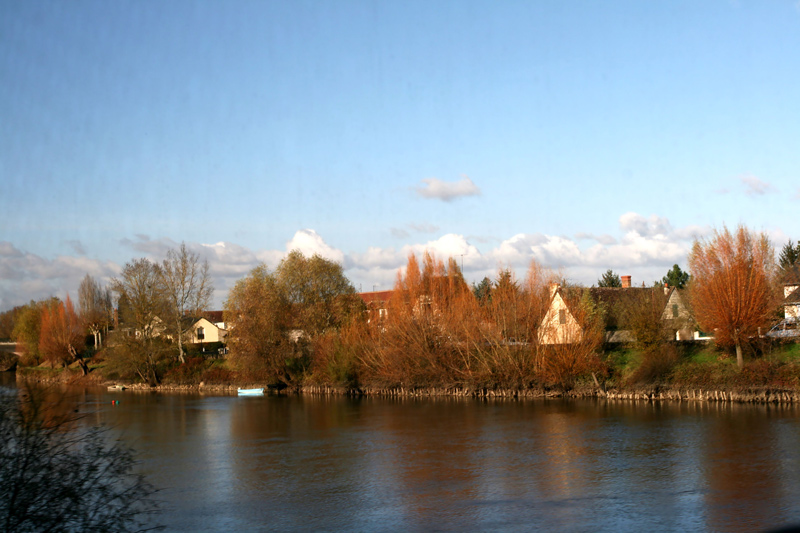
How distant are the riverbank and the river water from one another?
3.62 ft

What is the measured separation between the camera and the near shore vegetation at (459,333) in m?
31.7

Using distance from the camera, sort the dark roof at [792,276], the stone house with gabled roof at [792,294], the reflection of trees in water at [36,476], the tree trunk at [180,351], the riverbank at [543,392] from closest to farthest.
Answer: the reflection of trees in water at [36,476], the riverbank at [543,392], the stone house with gabled roof at [792,294], the dark roof at [792,276], the tree trunk at [180,351]

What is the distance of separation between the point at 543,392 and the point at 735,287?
1050 centimetres

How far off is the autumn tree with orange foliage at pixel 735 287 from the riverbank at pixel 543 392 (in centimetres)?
211

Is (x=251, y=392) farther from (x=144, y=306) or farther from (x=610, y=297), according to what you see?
(x=610, y=297)

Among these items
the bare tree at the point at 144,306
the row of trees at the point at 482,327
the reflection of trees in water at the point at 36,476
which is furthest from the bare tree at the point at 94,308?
the reflection of trees in water at the point at 36,476

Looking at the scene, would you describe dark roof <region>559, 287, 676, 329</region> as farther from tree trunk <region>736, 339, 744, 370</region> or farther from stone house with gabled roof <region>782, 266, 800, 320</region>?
tree trunk <region>736, 339, 744, 370</region>

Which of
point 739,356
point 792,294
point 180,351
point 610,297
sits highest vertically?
point 610,297

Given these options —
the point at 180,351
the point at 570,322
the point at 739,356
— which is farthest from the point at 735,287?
the point at 180,351

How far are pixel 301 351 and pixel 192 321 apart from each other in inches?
673

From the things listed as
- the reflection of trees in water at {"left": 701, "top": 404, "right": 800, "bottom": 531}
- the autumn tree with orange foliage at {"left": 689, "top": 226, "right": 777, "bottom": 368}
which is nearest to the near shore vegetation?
the autumn tree with orange foliage at {"left": 689, "top": 226, "right": 777, "bottom": 368}

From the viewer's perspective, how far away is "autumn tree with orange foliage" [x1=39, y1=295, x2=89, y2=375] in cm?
5950

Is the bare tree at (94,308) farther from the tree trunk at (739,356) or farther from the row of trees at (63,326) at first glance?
the tree trunk at (739,356)

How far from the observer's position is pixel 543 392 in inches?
1389
